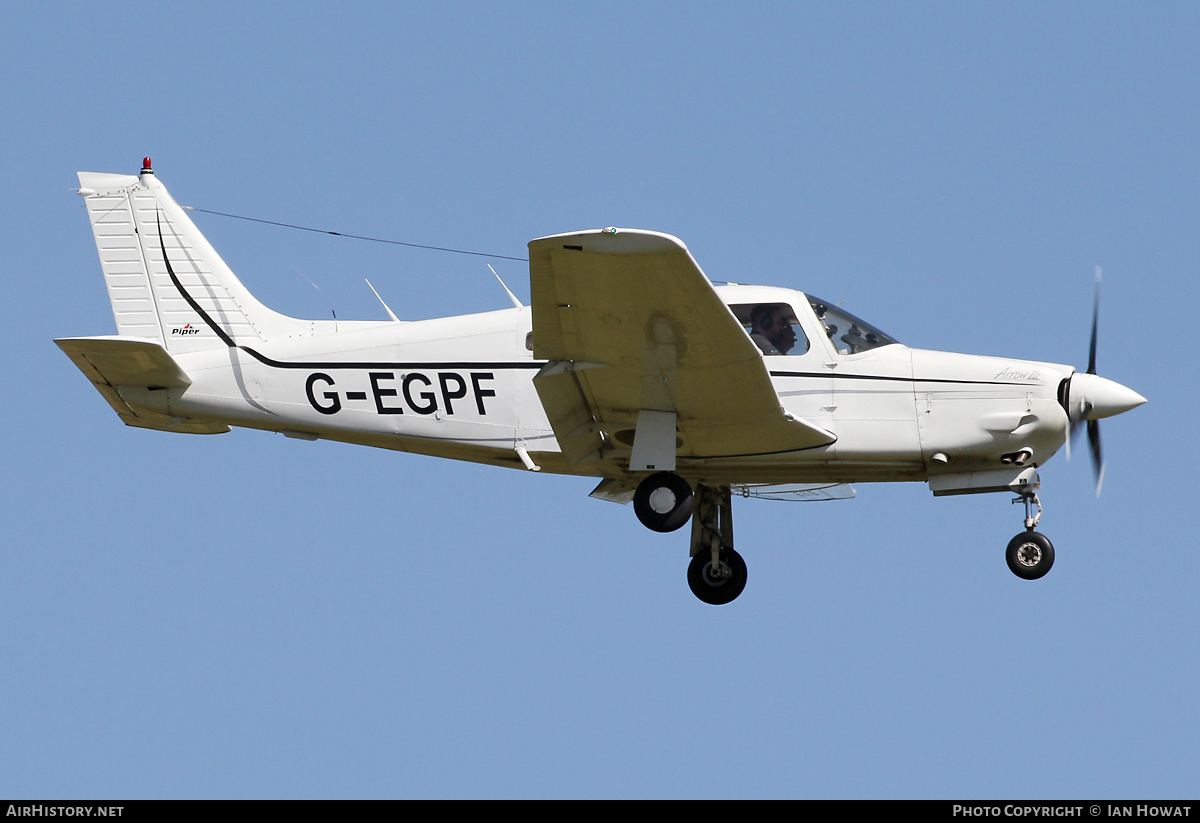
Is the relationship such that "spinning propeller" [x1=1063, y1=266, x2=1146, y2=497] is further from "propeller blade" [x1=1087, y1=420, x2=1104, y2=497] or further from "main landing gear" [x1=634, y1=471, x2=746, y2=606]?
"main landing gear" [x1=634, y1=471, x2=746, y2=606]

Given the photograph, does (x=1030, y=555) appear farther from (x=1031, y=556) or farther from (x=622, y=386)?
(x=622, y=386)

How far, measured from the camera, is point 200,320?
1577 centimetres

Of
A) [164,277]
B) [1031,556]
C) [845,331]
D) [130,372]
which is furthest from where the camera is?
[164,277]

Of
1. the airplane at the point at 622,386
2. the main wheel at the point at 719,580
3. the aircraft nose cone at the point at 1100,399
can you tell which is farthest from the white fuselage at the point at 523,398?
the main wheel at the point at 719,580

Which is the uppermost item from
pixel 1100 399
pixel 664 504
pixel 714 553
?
pixel 1100 399

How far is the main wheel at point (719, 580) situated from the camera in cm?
1561

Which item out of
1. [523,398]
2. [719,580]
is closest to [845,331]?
[719,580]

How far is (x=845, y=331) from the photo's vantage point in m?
14.4

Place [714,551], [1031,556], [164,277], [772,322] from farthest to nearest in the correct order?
[164,277] < [714,551] < [772,322] < [1031,556]

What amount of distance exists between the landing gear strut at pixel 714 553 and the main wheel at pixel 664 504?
1.79 m

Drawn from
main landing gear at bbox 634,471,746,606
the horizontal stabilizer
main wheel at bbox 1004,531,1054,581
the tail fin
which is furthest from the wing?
the horizontal stabilizer

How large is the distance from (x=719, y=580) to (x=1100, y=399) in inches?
165

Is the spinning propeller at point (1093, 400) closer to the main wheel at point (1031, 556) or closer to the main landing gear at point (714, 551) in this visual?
the main wheel at point (1031, 556)
